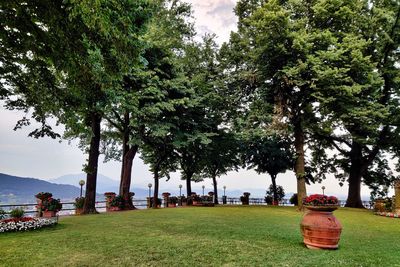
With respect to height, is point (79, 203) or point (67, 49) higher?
point (67, 49)

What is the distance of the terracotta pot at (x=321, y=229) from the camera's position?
794cm

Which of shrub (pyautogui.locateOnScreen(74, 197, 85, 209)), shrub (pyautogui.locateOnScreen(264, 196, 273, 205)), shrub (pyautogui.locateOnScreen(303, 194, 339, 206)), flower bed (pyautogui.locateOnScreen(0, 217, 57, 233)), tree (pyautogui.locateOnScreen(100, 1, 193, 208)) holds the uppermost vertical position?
tree (pyautogui.locateOnScreen(100, 1, 193, 208))

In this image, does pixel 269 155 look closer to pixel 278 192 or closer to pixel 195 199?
pixel 278 192

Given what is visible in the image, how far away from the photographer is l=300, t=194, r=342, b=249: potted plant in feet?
26.1

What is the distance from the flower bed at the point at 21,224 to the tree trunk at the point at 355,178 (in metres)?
28.1

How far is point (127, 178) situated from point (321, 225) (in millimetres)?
17628

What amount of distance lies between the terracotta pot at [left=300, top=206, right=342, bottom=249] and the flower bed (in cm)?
949

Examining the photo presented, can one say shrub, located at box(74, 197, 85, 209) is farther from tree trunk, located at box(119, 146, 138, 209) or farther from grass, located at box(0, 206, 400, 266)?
grass, located at box(0, 206, 400, 266)

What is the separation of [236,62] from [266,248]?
22.1 meters

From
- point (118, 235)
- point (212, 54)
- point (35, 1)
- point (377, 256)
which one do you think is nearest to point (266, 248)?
point (377, 256)

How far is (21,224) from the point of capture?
1058 cm

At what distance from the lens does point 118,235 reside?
372 inches

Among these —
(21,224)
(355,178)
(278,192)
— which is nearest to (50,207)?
(21,224)

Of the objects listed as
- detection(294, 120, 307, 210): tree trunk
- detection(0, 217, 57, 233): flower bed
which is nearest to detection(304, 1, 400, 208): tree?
detection(294, 120, 307, 210): tree trunk
